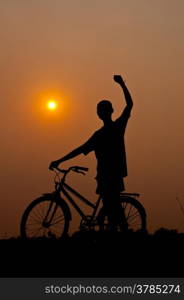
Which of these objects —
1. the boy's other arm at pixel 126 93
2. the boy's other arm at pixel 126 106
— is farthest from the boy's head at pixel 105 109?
the boy's other arm at pixel 126 93

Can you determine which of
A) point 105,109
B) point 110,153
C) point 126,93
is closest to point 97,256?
point 110,153

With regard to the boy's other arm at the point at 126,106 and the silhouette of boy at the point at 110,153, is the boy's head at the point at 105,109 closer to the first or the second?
the silhouette of boy at the point at 110,153

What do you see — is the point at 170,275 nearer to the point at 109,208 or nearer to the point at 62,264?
the point at 62,264

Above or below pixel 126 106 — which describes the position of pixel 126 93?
above

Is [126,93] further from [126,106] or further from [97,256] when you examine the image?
[97,256]

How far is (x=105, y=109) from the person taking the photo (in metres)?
10.6

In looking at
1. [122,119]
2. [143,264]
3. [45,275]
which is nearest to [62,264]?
[45,275]

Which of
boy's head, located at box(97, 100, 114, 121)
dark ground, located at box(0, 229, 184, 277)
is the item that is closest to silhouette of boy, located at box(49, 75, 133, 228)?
boy's head, located at box(97, 100, 114, 121)

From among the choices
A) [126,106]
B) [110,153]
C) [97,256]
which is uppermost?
[126,106]

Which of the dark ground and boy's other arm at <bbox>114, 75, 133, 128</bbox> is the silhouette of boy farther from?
the dark ground

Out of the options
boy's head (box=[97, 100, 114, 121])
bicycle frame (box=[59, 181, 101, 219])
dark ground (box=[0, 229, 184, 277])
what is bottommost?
dark ground (box=[0, 229, 184, 277])

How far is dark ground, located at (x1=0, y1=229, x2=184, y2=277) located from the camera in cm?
873

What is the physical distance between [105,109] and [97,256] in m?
2.53

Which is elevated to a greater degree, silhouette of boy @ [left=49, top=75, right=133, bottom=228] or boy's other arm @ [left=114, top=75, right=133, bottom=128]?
boy's other arm @ [left=114, top=75, right=133, bottom=128]
